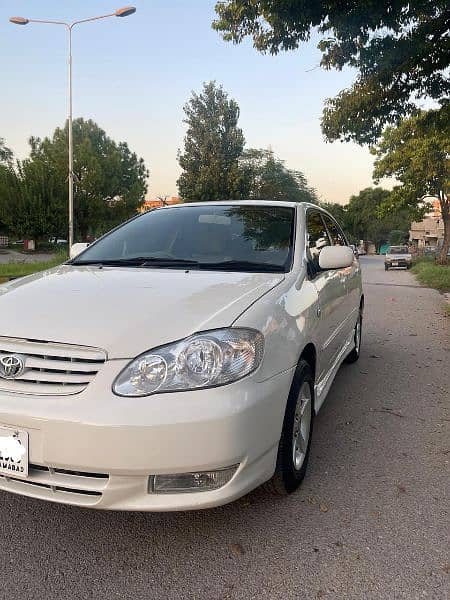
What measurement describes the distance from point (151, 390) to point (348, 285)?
297 cm

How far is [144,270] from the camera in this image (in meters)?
3.12

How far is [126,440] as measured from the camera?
6.58 feet

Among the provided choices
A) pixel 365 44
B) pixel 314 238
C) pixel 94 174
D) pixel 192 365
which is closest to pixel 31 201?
pixel 94 174

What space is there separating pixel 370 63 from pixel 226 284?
26.6 ft

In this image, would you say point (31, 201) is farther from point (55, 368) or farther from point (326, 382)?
point (55, 368)

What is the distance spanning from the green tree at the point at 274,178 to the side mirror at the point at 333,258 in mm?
51343

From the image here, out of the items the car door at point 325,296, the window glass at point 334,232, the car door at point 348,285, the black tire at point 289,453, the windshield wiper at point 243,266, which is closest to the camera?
the black tire at point 289,453

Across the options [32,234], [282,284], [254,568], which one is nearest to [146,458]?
[254,568]

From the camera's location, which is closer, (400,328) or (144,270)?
(144,270)

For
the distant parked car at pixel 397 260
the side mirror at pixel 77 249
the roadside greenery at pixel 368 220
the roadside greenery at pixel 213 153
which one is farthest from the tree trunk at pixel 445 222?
the roadside greenery at pixel 368 220

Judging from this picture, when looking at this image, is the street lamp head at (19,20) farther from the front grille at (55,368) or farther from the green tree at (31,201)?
the front grille at (55,368)

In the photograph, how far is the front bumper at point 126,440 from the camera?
2016 mm

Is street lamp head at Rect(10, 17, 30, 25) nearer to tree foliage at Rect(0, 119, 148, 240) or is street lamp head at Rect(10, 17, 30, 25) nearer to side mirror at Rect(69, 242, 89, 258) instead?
tree foliage at Rect(0, 119, 148, 240)

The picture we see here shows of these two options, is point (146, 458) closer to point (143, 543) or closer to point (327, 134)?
point (143, 543)
